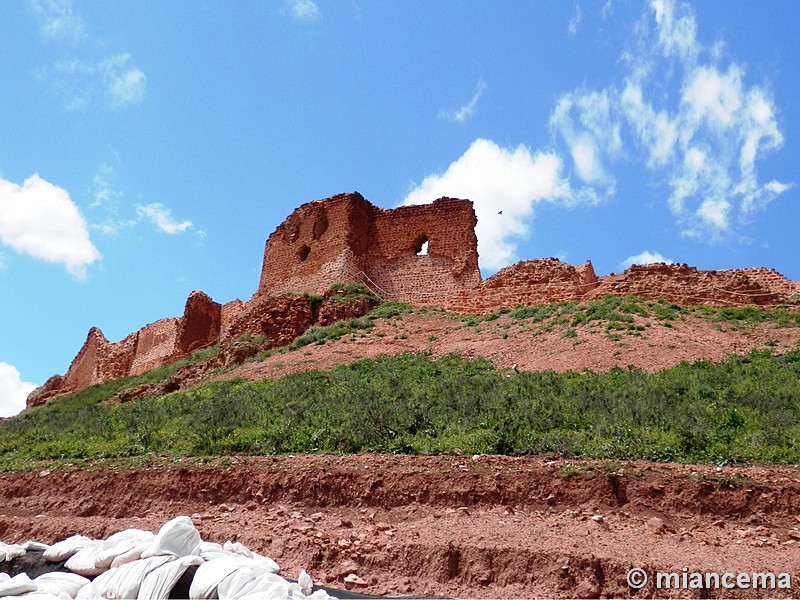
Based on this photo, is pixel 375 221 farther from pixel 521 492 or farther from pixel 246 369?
pixel 521 492

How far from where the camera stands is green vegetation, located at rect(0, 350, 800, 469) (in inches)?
304

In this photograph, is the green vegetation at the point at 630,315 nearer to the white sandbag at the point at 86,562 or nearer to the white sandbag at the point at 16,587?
the white sandbag at the point at 86,562

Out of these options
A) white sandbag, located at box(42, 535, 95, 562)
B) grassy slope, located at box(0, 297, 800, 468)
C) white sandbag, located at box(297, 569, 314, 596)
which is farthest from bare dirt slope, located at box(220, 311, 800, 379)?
white sandbag, located at box(42, 535, 95, 562)

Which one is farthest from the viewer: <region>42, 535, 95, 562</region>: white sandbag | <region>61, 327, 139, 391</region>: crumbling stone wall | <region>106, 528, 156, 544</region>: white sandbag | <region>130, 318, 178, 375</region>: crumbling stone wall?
<region>61, 327, 139, 391</region>: crumbling stone wall

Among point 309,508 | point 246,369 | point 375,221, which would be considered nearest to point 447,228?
point 375,221

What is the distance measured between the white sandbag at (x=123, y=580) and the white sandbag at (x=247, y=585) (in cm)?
59

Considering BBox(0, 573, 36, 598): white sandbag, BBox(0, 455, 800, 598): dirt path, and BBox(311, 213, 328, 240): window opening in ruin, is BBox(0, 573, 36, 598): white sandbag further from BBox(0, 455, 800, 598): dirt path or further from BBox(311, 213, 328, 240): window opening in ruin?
BBox(311, 213, 328, 240): window opening in ruin

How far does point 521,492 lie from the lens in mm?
6680

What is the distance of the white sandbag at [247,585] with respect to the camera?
418 cm

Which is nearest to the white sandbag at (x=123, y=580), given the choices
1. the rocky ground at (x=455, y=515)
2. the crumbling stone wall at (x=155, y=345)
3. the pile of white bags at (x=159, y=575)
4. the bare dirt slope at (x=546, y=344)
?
the pile of white bags at (x=159, y=575)

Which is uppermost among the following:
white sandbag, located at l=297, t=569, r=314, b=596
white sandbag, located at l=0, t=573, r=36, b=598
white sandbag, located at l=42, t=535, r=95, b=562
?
white sandbag, located at l=42, t=535, r=95, b=562

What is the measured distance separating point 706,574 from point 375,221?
21.8 m

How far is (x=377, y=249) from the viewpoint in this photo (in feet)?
82.6

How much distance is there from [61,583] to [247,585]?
1.54 metres
